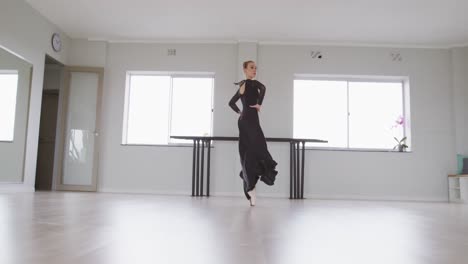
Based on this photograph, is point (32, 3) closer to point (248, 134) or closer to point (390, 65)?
point (248, 134)

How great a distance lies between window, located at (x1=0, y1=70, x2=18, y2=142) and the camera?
507 centimetres

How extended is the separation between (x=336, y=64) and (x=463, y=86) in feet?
7.17

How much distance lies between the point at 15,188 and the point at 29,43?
6.89ft

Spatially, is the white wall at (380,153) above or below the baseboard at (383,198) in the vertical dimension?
above

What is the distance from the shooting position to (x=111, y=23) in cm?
615

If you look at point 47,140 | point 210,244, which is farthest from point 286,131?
point 210,244

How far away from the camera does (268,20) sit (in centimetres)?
585

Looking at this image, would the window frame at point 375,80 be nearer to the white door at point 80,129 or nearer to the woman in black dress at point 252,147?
the woman in black dress at point 252,147

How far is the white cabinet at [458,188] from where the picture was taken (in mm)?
5992

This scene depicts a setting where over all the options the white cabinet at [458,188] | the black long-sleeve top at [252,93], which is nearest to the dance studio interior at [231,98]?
the white cabinet at [458,188]

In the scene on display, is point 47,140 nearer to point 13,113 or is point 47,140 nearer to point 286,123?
point 13,113

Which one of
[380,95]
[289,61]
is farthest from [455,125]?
[289,61]

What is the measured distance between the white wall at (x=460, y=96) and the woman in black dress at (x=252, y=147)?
422cm

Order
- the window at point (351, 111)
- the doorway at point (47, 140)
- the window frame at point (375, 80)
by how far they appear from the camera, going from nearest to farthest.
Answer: the window frame at point (375, 80) → the window at point (351, 111) → the doorway at point (47, 140)
